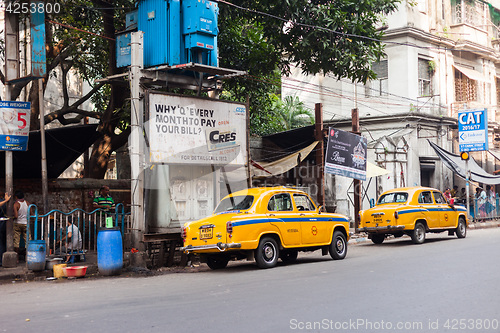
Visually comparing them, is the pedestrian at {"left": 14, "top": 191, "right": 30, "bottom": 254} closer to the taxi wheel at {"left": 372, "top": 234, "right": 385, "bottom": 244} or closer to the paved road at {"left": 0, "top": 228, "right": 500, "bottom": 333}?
the paved road at {"left": 0, "top": 228, "right": 500, "bottom": 333}

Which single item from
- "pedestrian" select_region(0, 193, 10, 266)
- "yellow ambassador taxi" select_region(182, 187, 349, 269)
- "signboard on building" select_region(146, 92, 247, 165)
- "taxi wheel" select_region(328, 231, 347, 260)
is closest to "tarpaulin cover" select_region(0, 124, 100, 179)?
"pedestrian" select_region(0, 193, 10, 266)

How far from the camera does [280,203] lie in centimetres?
1291

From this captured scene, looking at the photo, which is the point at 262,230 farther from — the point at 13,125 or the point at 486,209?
the point at 486,209

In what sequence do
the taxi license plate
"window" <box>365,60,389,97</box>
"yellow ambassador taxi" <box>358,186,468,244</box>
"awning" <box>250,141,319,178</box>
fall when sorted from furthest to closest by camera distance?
→ "window" <box>365,60,389,97</box>, "awning" <box>250,141,319,178</box>, "yellow ambassador taxi" <box>358,186,468,244</box>, the taxi license plate

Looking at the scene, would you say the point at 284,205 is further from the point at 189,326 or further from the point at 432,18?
the point at 432,18

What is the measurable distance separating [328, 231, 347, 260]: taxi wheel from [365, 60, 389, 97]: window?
18704 millimetres

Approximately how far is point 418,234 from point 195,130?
7793 millimetres

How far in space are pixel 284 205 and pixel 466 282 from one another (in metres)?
4.74

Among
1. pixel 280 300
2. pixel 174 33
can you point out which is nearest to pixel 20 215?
pixel 174 33

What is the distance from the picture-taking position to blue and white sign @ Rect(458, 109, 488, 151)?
27.4 meters

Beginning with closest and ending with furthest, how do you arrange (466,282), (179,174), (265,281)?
(466,282) → (265,281) → (179,174)

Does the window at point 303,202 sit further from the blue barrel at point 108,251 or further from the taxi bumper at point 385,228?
the taxi bumper at point 385,228

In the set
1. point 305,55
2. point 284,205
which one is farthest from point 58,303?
point 305,55

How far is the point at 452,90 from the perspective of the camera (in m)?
33.0
